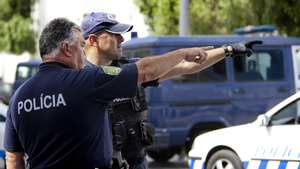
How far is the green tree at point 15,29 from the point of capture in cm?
3334

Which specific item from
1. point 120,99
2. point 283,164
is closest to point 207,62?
point 120,99

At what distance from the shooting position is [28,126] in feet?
11.1

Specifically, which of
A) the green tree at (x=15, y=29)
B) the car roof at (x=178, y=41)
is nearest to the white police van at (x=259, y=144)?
the car roof at (x=178, y=41)

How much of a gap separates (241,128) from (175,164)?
4610 mm

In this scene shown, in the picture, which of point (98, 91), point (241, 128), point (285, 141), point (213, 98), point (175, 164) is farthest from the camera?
point (175, 164)

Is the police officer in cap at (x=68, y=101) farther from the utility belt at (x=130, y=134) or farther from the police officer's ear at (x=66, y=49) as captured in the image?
the utility belt at (x=130, y=134)

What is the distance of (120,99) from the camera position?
4473 millimetres

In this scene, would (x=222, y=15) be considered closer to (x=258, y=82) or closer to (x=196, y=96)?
(x=258, y=82)

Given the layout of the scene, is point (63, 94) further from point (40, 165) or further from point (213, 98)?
point (213, 98)

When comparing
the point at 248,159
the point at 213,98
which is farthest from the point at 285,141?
the point at 213,98

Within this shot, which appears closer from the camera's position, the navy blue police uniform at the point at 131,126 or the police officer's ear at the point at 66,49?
the police officer's ear at the point at 66,49

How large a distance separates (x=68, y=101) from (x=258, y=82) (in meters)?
9.86

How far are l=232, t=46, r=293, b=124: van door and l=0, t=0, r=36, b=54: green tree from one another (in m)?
21.4

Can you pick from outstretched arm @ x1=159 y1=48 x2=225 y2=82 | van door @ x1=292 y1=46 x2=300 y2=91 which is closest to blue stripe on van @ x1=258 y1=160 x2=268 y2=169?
outstretched arm @ x1=159 y1=48 x2=225 y2=82
